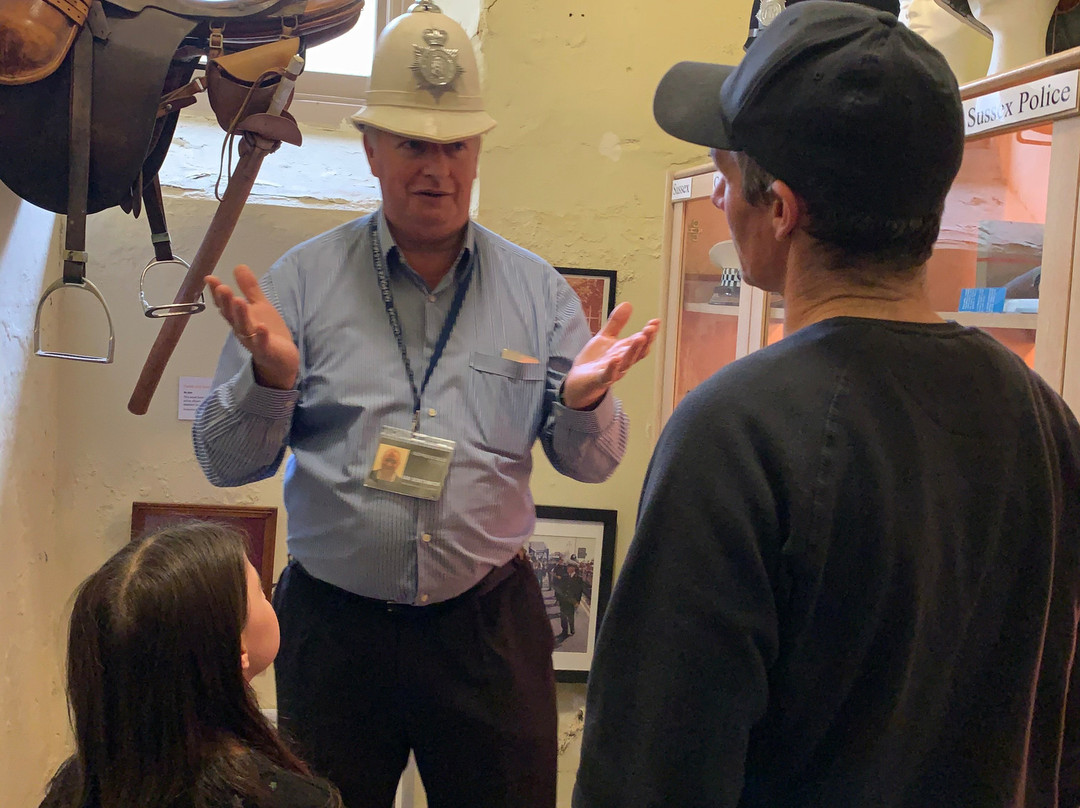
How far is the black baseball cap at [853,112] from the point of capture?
688 mm

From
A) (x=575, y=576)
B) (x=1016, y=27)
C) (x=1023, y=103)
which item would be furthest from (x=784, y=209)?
(x=575, y=576)

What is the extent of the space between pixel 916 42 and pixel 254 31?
140cm

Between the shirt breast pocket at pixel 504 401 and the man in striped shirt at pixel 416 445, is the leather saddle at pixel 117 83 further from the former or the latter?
the shirt breast pocket at pixel 504 401

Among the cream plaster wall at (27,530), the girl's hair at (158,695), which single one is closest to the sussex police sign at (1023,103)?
the girl's hair at (158,695)

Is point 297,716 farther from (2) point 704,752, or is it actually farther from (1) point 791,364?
(1) point 791,364

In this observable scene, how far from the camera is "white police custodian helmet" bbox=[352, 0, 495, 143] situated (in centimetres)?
153

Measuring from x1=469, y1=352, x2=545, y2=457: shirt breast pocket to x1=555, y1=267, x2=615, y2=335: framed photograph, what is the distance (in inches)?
34.8

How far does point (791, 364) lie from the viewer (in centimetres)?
70

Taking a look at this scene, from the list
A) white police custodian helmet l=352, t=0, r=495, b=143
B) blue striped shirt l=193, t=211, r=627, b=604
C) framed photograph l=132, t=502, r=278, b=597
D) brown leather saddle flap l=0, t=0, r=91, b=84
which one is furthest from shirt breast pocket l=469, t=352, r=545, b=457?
framed photograph l=132, t=502, r=278, b=597

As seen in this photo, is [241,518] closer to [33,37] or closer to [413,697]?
[413,697]

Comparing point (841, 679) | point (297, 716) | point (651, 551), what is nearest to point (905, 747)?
point (841, 679)

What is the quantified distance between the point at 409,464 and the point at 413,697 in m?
0.36

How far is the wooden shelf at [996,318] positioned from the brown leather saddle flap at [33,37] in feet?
4.70

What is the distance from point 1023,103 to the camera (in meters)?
1.17
